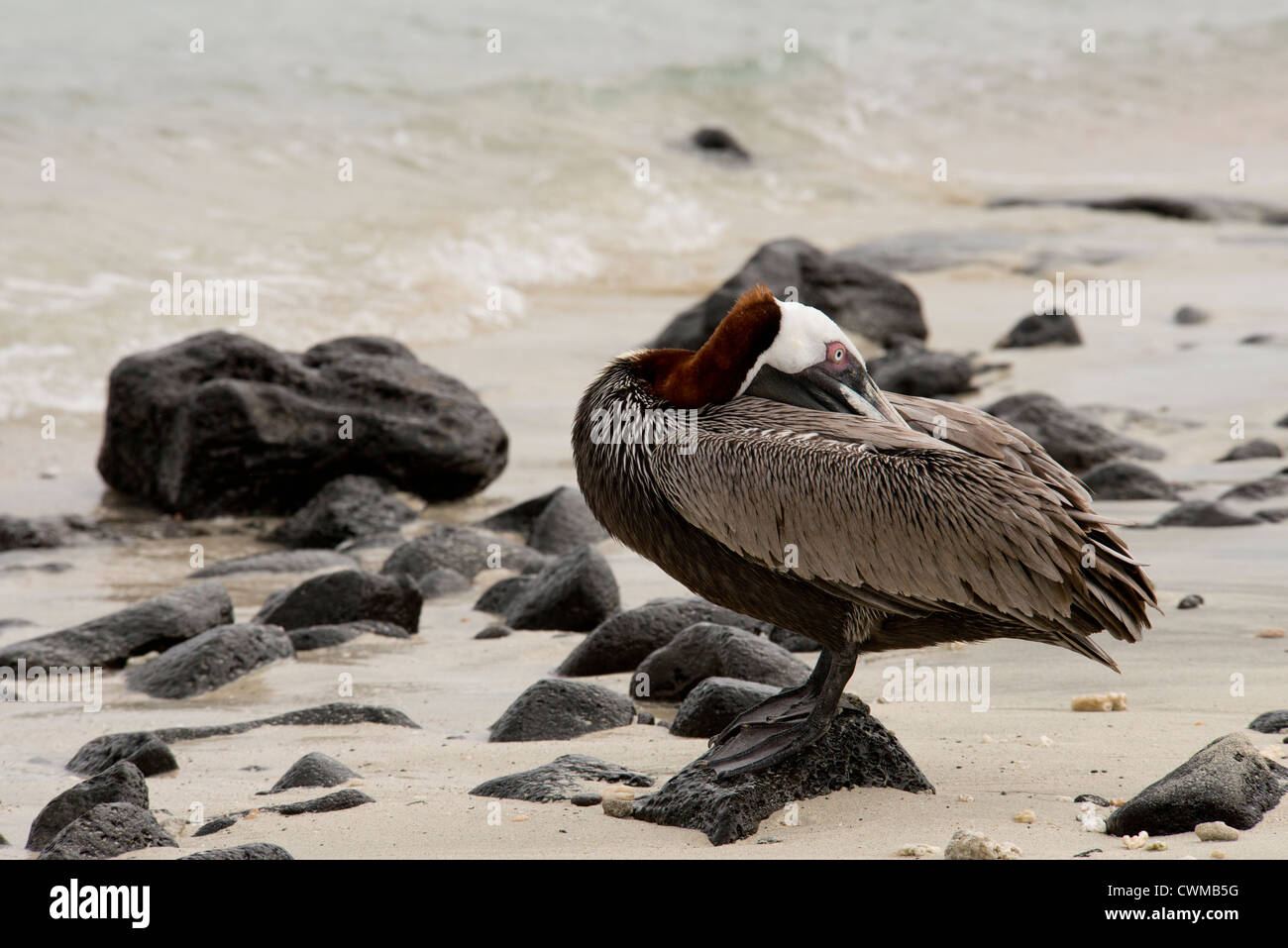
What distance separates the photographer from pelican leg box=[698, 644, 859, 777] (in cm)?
365

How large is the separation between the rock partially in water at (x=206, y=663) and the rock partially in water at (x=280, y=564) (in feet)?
5.14

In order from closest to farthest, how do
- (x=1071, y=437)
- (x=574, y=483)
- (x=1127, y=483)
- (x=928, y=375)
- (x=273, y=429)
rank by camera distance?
(x=1127, y=483) < (x=273, y=429) < (x=1071, y=437) < (x=574, y=483) < (x=928, y=375)

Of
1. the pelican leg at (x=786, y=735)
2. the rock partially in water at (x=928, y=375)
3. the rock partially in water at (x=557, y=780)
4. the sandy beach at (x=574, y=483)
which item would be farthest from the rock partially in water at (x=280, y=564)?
the rock partially in water at (x=928, y=375)

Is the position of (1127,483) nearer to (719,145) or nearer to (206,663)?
(206,663)

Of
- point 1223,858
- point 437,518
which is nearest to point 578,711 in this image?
point 1223,858

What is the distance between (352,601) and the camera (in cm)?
605

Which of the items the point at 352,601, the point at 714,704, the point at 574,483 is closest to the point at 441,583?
the point at 352,601

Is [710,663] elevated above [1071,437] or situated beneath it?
situated beneath

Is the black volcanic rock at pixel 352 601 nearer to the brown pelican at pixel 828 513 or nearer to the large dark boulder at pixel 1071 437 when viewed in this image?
the brown pelican at pixel 828 513

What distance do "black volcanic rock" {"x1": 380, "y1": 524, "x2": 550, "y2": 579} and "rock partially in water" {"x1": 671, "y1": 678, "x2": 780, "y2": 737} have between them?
2541 millimetres

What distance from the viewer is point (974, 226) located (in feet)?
65.1

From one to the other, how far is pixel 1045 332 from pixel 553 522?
19.1 ft

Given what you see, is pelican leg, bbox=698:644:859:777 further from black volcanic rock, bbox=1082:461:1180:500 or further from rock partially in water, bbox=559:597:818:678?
black volcanic rock, bbox=1082:461:1180:500

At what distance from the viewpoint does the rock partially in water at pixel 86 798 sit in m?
3.68
